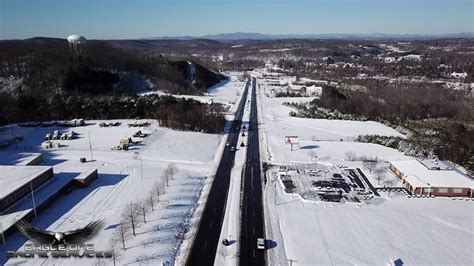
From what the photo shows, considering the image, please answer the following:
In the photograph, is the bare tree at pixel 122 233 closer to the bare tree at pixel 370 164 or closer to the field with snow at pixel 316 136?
the field with snow at pixel 316 136

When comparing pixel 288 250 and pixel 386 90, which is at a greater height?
pixel 386 90

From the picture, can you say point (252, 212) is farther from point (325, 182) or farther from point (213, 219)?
point (325, 182)

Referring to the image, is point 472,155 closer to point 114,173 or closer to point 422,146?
point 422,146

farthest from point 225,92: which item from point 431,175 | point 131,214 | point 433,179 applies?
point 131,214

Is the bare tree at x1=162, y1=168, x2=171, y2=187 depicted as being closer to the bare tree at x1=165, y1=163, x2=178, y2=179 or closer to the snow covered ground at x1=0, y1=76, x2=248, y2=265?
the bare tree at x1=165, y1=163, x2=178, y2=179

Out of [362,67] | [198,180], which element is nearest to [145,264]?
[198,180]

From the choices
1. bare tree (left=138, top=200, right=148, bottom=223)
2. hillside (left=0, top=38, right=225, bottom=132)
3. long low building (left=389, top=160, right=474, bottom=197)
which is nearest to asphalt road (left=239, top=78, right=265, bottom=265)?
bare tree (left=138, top=200, right=148, bottom=223)

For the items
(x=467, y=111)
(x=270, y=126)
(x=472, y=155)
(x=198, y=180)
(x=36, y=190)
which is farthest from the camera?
(x=467, y=111)
